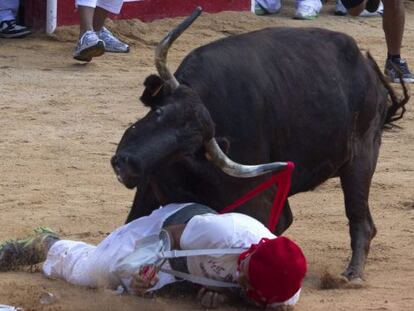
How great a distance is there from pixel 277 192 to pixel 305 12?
7375mm

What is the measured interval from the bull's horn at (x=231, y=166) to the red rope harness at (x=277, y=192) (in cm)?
19

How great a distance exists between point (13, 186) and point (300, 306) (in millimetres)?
2476

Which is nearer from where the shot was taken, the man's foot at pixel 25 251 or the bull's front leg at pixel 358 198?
the man's foot at pixel 25 251

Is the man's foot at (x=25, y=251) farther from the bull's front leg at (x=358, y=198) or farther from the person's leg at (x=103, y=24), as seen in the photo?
the person's leg at (x=103, y=24)

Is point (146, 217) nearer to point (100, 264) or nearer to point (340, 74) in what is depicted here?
point (100, 264)

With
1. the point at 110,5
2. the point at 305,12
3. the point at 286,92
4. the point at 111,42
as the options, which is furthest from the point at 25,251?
the point at 305,12

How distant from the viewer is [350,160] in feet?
19.2

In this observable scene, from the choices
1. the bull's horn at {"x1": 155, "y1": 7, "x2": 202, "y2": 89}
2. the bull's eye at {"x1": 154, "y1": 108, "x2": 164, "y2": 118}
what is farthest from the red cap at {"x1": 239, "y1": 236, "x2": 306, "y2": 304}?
the bull's horn at {"x1": 155, "y1": 7, "x2": 202, "y2": 89}

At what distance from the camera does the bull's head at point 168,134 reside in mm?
4789

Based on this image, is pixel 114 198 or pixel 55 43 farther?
pixel 55 43

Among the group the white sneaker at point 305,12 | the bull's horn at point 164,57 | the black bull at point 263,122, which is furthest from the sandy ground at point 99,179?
the white sneaker at point 305,12

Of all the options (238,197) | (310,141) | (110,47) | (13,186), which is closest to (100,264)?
(238,197)

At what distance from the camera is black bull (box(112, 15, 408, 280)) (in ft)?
16.1

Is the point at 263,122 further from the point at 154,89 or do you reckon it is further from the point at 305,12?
the point at 305,12
